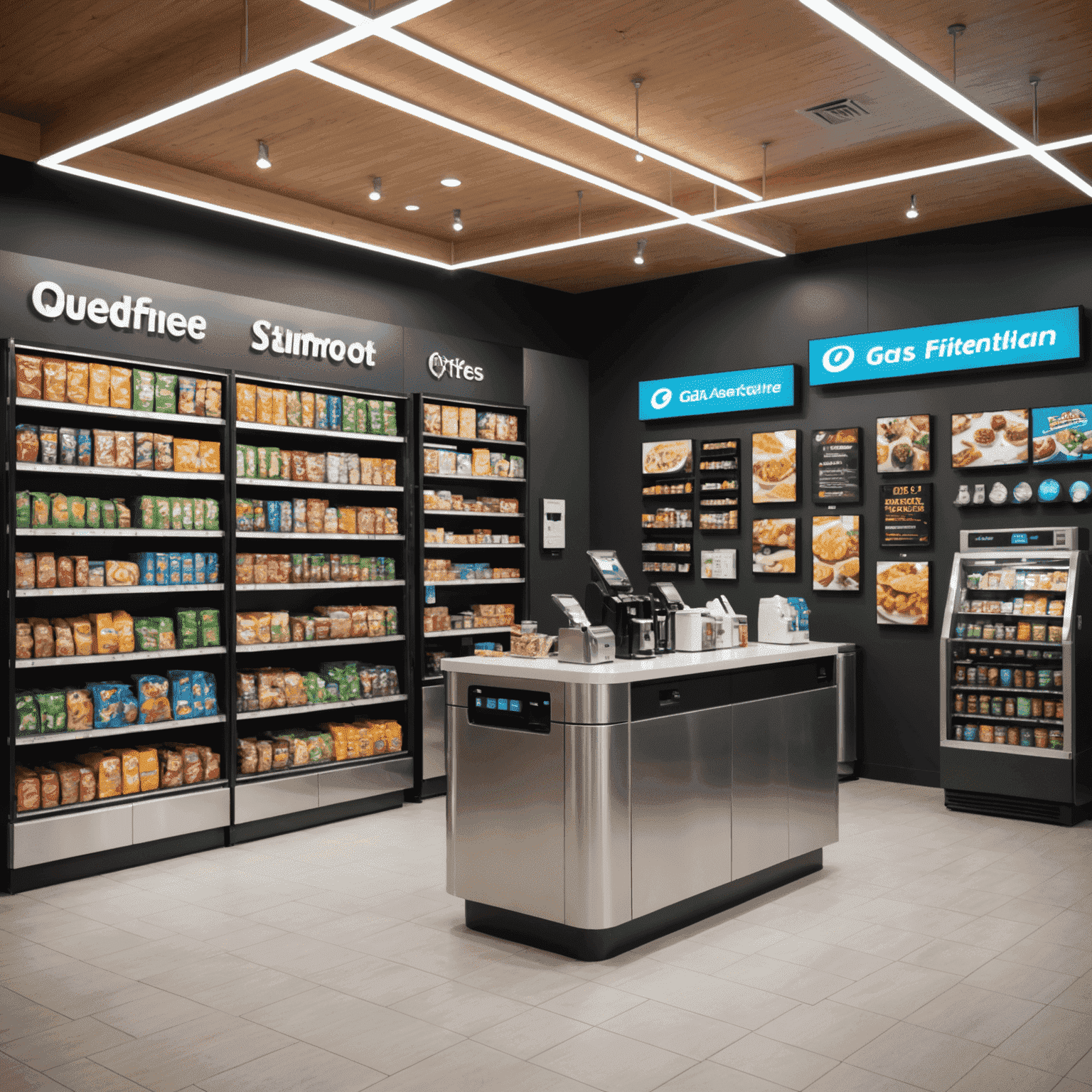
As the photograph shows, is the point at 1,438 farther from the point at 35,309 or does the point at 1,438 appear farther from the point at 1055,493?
the point at 1055,493

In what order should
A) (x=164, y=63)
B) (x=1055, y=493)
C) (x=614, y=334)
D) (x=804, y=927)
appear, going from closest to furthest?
(x=804, y=927)
(x=164, y=63)
(x=1055, y=493)
(x=614, y=334)

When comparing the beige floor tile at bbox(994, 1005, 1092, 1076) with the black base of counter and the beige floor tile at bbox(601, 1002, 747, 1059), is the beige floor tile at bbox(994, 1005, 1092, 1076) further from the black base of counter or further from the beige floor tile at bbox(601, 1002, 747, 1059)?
the black base of counter

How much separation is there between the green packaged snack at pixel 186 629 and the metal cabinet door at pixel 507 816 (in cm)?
206

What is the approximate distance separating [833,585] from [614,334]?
2900 millimetres

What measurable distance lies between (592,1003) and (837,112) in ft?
14.7

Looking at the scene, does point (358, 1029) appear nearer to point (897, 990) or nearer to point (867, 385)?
point (897, 990)

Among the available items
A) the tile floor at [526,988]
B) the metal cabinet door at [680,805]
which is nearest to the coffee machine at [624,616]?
the metal cabinet door at [680,805]

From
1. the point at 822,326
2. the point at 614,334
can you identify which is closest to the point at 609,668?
the point at 822,326

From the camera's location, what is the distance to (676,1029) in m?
3.52

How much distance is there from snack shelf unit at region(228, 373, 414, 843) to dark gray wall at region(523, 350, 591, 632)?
1.24 metres

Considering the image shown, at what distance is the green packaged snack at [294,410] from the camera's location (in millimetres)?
6488

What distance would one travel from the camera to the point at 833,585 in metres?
7.77

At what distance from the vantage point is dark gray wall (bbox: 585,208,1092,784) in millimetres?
6977

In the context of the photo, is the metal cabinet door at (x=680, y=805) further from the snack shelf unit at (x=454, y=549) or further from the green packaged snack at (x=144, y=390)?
the green packaged snack at (x=144, y=390)
